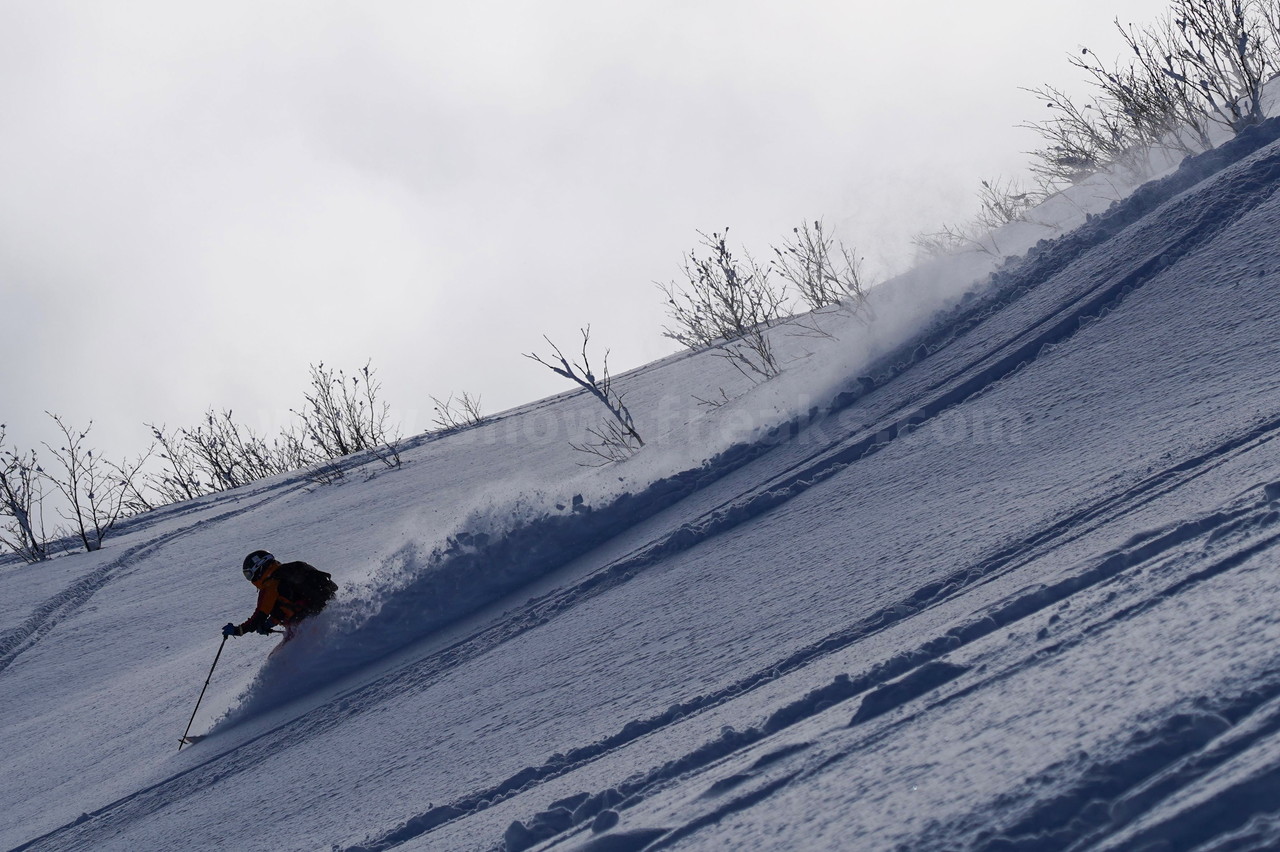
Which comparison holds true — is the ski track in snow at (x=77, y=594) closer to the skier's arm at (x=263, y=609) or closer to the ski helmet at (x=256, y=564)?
the ski helmet at (x=256, y=564)

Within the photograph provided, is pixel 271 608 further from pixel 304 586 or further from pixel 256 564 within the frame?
pixel 256 564

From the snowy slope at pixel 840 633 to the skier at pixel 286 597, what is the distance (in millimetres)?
280

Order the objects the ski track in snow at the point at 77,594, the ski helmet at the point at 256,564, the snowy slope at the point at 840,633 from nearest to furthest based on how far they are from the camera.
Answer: the snowy slope at the point at 840,633 → the ski helmet at the point at 256,564 → the ski track in snow at the point at 77,594

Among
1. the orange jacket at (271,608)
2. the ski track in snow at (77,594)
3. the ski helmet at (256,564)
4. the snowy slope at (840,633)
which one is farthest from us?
the ski track in snow at (77,594)

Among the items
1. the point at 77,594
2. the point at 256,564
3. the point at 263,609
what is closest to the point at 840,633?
the point at 263,609

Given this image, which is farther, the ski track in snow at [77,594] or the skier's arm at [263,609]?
the ski track in snow at [77,594]

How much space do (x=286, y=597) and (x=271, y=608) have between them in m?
0.11

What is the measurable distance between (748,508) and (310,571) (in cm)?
292

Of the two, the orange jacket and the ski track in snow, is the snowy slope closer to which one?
the ski track in snow

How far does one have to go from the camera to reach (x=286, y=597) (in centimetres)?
631

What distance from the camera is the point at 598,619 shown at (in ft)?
15.6

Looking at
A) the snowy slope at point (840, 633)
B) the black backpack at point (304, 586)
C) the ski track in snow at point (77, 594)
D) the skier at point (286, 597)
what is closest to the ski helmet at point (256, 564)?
the skier at point (286, 597)

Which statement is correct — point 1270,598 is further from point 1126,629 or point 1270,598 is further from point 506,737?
point 506,737

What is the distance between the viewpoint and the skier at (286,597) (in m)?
6.27
